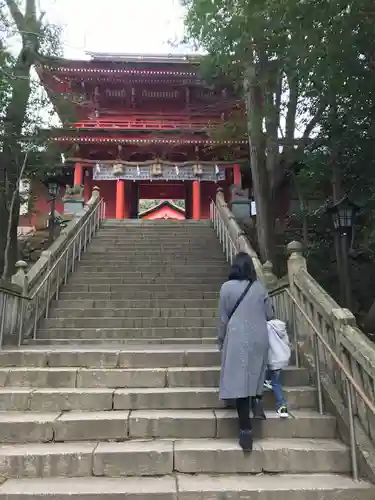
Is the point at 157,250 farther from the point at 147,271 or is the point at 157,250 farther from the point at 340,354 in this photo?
the point at 340,354

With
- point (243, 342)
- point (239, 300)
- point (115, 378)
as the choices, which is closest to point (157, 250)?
point (115, 378)

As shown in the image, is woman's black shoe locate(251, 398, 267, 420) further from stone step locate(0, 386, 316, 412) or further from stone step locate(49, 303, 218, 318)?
stone step locate(49, 303, 218, 318)

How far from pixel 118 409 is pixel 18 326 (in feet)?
7.90

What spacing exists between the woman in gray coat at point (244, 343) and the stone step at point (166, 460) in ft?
0.52

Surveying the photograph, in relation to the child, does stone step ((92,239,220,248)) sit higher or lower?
higher

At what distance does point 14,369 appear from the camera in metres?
4.52

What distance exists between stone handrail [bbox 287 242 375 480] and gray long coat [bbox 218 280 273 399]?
0.80 m

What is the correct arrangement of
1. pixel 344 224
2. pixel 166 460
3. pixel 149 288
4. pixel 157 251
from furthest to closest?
pixel 157 251 < pixel 149 288 < pixel 344 224 < pixel 166 460

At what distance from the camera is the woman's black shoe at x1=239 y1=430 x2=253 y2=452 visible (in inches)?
133

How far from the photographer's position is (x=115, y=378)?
4375 mm

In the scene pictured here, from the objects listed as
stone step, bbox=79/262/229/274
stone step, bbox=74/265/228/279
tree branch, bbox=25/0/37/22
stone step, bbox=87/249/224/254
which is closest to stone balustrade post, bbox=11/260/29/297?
stone step, bbox=74/265/228/279

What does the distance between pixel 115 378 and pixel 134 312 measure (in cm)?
268

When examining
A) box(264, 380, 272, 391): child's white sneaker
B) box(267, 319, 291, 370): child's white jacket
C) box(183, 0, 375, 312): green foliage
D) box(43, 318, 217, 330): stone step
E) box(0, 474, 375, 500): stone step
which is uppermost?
box(183, 0, 375, 312): green foliage

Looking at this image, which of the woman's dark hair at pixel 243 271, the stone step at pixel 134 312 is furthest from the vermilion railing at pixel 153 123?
the woman's dark hair at pixel 243 271
